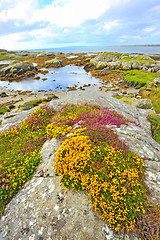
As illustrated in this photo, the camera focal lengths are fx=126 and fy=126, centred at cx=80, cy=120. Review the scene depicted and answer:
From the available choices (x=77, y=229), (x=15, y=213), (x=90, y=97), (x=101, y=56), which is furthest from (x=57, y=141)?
(x=101, y=56)

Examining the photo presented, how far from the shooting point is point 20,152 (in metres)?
8.74

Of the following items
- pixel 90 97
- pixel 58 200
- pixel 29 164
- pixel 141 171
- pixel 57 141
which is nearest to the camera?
pixel 58 200

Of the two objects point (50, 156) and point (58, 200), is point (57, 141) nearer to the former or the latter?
point (50, 156)

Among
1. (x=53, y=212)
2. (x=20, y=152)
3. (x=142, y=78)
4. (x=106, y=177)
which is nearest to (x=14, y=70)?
(x=142, y=78)

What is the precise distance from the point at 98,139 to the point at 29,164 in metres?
4.34

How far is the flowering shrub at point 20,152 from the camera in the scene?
22.0 ft

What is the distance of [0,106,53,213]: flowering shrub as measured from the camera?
6705 mm

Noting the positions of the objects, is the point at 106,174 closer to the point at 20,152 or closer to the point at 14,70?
the point at 20,152

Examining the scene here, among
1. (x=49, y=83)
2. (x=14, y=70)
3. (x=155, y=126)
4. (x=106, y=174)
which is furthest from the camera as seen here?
(x=14, y=70)

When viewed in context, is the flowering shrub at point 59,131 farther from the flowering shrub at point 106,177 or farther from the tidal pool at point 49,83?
the tidal pool at point 49,83

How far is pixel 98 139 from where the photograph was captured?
7.11m

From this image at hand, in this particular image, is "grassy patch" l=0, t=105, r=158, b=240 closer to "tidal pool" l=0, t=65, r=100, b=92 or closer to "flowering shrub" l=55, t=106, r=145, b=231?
"flowering shrub" l=55, t=106, r=145, b=231

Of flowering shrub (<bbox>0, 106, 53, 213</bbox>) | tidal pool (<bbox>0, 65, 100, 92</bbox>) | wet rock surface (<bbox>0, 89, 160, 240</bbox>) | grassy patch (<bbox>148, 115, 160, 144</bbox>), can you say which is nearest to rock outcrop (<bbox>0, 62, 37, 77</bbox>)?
tidal pool (<bbox>0, 65, 100, 92</bbox>)

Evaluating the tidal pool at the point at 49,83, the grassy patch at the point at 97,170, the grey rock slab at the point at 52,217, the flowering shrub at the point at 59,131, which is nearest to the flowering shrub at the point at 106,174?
the grassy patch at the point at 97,170
